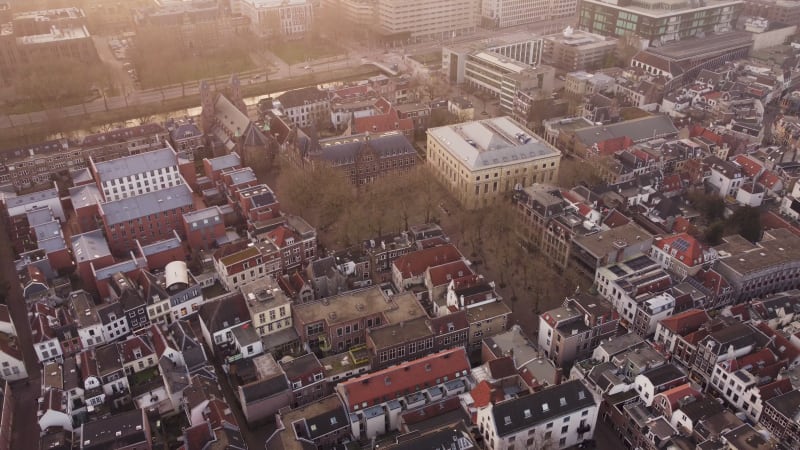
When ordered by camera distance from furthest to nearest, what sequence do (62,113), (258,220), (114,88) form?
(114,88) → (62,113) → (258,220)

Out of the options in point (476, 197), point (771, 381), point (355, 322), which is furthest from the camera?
point (476, 197)

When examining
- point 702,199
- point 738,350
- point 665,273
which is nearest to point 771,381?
point 738,350

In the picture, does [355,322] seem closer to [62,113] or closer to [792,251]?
[792,251]

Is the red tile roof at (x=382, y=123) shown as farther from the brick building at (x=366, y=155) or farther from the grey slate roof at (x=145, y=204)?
the grey slate roof at (x=145, y=204)

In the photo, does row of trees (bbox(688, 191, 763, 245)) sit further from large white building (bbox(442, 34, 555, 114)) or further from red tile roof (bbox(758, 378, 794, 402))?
large white building (bbox(442, 34, 555, 114))

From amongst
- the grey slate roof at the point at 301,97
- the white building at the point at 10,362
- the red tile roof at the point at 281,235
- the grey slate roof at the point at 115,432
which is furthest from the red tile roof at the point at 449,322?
the grey slate roof at the point at 301,97

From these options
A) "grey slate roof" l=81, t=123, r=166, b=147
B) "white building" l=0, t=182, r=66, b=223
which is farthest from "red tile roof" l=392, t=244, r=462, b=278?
"grey slate roof" l=81, t=123, r=166, b=147
